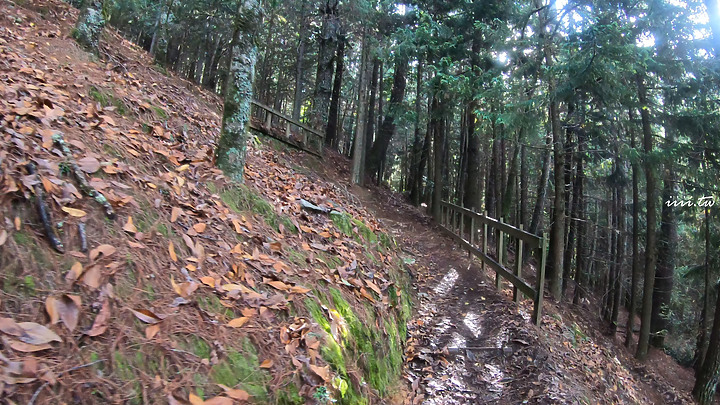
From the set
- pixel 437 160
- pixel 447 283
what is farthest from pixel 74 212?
pixel 437 160

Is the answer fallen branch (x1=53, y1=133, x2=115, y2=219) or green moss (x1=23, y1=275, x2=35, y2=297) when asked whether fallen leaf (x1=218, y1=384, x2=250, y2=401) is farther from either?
fallen branch (x1=53, y1=133, x2=115, y2=219)

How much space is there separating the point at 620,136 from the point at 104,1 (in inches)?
564

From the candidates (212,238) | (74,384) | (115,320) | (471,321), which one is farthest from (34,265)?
(471,321)

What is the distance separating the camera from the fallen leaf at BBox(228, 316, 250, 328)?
3.11m

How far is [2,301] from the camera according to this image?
87.3 inches

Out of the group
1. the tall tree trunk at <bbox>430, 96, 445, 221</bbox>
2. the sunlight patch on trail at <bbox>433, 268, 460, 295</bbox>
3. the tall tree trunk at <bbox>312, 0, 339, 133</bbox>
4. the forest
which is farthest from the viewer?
the tall tree trunk at <bbox>312, 0, 339, 133</bbox>

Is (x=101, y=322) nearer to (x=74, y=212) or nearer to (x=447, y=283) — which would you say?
(x=74, y=212)

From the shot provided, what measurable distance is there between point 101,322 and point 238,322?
37.7 inches

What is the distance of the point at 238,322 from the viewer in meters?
3.16

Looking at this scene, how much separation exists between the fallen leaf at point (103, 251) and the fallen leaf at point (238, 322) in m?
0.98

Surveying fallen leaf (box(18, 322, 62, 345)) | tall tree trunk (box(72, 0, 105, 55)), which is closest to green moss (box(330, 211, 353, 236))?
fallen leaf (box(18, 322, 62, 345))

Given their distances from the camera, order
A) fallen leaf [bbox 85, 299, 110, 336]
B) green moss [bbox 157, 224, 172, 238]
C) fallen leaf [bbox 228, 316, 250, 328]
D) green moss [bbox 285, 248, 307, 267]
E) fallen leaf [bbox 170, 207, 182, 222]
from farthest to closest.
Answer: green moss [bbox 285, 248, 307, 267] → fallen leaf [bbox 170, 207, 182, 222] → green moss [bbox 157, 224, 172, 238] → fallen leaf [bbox 228, 316, 250, 328] → fallen leaf [bbox 85, 299, 110, 336]

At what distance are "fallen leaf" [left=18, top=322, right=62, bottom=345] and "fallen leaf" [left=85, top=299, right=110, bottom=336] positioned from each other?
175 millimetres

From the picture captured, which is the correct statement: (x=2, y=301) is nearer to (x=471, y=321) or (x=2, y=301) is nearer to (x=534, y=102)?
(x=471, y=321)
